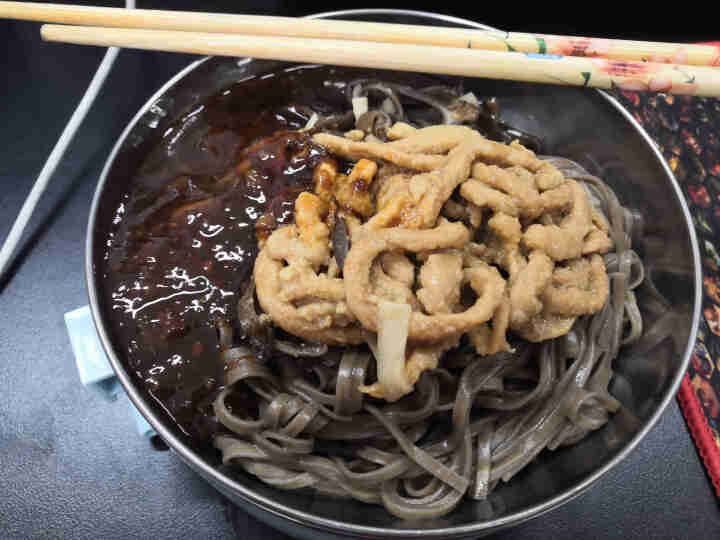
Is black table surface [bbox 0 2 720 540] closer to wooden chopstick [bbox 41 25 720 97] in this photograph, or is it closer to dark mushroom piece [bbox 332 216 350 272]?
dark mushroom piece [bbox 332 216 350 272]

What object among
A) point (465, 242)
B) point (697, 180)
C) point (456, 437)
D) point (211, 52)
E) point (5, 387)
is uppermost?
point (211, 52)

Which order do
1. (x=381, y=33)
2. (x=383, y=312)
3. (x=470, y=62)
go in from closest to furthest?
(x=383, y=312) → (x=470, y=62) → (x=381, y=33)

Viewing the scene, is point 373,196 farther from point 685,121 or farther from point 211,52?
point 685,121

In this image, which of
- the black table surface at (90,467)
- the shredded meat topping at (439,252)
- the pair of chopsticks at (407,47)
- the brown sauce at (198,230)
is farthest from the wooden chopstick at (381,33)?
the black table surface at (90,467)

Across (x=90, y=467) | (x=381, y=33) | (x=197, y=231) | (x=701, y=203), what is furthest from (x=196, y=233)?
(x=701, y=203)

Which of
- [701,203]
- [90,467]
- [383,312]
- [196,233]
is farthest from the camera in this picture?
[701,203]

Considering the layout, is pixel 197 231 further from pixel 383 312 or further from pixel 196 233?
pixel 383 312

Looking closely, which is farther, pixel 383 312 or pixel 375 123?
pixel 375 123

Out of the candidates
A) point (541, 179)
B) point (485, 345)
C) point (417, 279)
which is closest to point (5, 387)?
point (417, 279)
